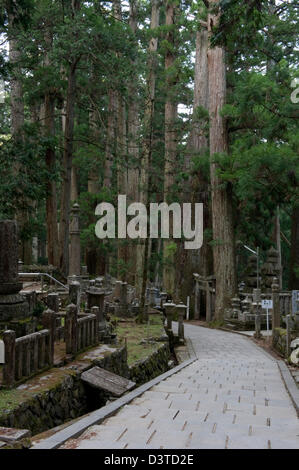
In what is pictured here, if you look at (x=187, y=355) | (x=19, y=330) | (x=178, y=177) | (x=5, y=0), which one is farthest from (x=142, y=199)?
(x=19, y=330)

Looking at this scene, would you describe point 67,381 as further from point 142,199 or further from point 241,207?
point 142,199

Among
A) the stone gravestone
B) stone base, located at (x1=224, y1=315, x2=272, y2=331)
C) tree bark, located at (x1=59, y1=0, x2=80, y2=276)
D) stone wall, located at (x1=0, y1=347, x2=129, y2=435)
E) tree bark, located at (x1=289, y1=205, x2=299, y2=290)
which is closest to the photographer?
stone wall, located at (x1=0, y1=347, x2=129, y2=435)

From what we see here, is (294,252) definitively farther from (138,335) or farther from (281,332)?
(138,335)

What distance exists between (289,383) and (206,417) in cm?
385

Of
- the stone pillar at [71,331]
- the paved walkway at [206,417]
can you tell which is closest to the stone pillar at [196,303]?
the paved walkway at [206,417]

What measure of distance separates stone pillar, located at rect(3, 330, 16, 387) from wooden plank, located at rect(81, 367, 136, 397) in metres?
1.65

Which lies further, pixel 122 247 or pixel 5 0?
pixel 122 247

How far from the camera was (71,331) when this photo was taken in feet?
28.5

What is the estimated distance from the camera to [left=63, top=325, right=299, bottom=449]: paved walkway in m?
4.22

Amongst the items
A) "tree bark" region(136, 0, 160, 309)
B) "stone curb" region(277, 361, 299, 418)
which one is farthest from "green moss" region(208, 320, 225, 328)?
"stone curb" region(277, 361, 299, 418)

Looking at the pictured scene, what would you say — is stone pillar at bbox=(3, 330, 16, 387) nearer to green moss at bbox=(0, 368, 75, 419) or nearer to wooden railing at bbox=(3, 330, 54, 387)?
wooden railing at bbox=(3, 330, 54, 387)

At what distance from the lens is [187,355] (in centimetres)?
1390

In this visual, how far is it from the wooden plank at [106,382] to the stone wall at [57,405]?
0.18 meters
